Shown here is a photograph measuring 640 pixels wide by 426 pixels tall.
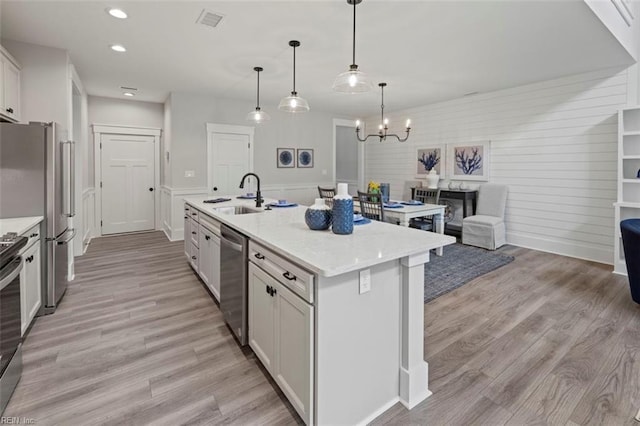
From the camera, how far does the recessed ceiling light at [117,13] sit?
2.83 metres

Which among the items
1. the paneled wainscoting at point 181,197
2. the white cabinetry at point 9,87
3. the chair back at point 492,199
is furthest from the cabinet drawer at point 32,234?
the chair back at point 492,199

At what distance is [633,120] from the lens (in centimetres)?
401

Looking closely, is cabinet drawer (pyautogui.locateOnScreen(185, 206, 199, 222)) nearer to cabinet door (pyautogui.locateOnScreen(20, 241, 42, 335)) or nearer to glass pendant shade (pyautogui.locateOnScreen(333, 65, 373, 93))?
cabinet door (pyautogui.locateOnScreen(20, 241, 42, 335))

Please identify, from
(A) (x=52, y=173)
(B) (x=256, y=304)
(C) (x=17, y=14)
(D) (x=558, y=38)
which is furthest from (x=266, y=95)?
(B) (x=256, y=304)

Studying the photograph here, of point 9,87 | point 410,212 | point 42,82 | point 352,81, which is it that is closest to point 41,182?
point 9,87

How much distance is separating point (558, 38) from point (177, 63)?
4.39 m

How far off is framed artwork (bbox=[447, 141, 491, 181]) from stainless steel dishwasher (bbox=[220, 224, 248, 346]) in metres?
Answer: 4.96

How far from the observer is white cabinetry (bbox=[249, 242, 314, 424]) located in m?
1.51

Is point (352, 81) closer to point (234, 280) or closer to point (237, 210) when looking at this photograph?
point (234, 280)

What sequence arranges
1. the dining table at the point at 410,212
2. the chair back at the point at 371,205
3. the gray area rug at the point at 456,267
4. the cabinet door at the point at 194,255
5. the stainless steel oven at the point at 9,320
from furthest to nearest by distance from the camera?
the dining table at the point at 410,212 → the chair back at the point at 371,205 → the cabinet door at the point at 194,255 → the gray area rug at the point at 456,267 → the stainless steel oven at the point at 9,320

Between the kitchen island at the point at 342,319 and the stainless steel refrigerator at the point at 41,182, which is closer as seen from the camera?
the kitchen island at the point at 342,319

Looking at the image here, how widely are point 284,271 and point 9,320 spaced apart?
1.58 m

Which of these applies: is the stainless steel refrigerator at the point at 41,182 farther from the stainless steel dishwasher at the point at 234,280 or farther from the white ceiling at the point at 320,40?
the stainless steel dishwasher at the point at 234,280

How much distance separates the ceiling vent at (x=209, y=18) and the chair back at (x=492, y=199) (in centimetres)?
481
